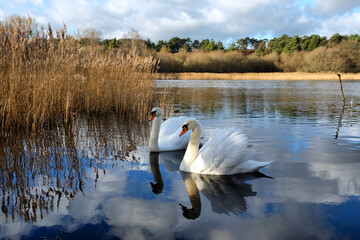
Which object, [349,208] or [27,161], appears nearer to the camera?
[349,208]

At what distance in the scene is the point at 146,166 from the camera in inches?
207

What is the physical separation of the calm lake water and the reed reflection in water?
0.05ft

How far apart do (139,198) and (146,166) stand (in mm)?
1433

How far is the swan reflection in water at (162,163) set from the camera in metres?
4.36

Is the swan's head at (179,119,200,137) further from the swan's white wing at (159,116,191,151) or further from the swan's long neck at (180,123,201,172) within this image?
the swan's white wing at (159,116,191,151)

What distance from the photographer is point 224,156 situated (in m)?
4.62

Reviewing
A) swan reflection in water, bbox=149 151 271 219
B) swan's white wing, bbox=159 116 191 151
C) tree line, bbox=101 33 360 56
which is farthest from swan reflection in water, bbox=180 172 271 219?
tree line, bbox=101 33 360 56

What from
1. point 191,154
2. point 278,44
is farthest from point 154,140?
point 278,44

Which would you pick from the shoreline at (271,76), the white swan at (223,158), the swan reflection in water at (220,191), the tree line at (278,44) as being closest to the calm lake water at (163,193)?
the swan reflection in water at (220,191)

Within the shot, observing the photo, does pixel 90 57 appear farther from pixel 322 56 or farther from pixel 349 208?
pixel 322 56

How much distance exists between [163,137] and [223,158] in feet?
6.89

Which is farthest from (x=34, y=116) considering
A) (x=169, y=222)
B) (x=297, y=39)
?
(x=297, y=39)

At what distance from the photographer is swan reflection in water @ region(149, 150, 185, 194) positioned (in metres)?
4.36

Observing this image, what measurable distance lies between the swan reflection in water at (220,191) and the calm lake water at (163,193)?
0.01 metres
